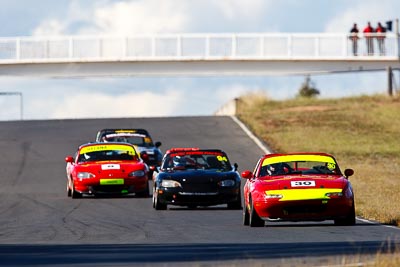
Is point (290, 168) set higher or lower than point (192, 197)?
higher

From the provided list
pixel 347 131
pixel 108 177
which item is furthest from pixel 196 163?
pixel 347 131

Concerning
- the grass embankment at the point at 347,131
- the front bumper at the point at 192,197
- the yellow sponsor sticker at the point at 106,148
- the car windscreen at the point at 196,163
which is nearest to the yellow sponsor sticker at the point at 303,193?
the front bumper at the point at 192,197

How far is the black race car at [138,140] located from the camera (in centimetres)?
4197

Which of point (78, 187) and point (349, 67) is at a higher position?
point (349, 67)

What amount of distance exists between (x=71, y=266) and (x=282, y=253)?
2.83 m

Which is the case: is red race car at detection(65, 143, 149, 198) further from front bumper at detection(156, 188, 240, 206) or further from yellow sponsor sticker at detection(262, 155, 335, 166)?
yellow sponsor sticker at detection(262, 155, 335, 166)

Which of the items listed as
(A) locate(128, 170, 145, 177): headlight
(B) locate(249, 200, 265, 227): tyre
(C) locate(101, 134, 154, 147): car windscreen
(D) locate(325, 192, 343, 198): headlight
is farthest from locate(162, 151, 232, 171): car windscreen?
(C) locate(101, 134, 154, 147): car windscreen

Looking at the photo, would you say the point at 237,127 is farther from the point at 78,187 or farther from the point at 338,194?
the point at 338,194

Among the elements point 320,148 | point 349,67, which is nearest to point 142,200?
point 320,148

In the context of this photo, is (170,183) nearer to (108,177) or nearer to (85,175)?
(108,177)

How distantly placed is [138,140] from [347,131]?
1587 cm

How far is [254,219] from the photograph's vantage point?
74.0ft

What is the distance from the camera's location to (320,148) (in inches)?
2028

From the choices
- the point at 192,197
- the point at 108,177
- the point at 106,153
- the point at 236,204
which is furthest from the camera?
the point at 106,153
